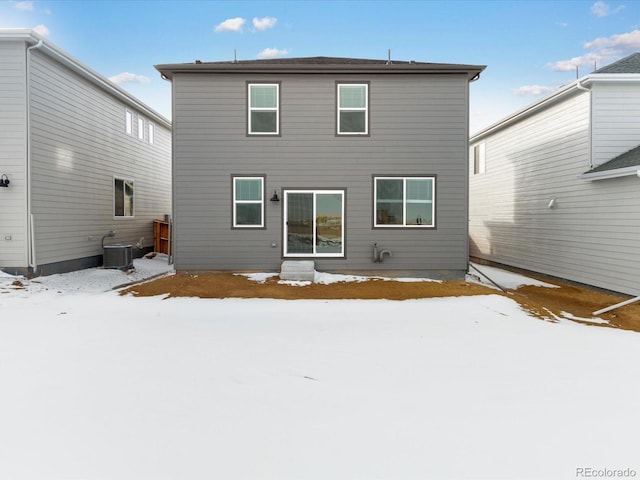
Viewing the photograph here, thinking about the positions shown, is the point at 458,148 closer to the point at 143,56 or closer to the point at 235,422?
the point at 235,422

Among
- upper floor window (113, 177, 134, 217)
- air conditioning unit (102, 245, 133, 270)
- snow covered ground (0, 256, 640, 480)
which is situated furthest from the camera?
upper floor window (113, 177, 134, 217)

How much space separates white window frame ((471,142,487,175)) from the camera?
16859 millimetres

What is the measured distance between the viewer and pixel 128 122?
1459cm

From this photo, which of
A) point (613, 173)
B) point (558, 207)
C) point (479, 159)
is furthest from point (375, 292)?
point (479, 159)

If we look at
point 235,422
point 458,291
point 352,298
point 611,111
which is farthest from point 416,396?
point 611,111

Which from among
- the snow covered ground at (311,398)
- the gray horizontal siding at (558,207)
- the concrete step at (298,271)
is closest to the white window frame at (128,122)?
the concrete step at (298,271)

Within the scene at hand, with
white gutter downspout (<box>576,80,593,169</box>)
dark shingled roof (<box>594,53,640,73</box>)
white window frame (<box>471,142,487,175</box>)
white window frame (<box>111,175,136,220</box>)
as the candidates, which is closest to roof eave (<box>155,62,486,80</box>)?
white gutter downspout (<box>576,80,593,169</box>)

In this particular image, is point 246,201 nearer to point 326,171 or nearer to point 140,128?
point 326,171

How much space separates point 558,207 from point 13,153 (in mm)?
15893

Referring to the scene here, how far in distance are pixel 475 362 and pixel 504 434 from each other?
5.40 ft

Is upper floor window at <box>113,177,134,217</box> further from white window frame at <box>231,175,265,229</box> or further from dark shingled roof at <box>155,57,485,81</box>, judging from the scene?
white window frame at <box>231,175,265,229</box>

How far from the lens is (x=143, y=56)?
21859 mm

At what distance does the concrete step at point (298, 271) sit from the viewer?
9.92m

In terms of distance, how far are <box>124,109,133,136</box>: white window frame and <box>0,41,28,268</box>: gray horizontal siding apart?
5257 millimetres
